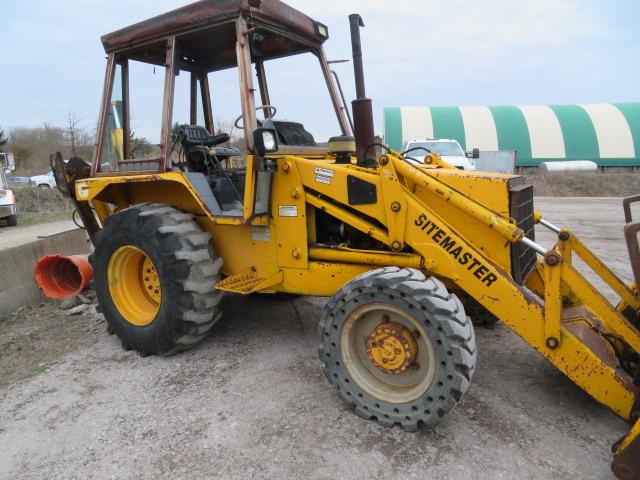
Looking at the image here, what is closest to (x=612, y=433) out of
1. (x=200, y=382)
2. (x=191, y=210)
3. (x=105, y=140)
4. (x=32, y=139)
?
(x=200, y=382)

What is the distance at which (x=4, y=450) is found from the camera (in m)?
2.75

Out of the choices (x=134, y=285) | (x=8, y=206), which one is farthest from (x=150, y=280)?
(x=8, y=206)

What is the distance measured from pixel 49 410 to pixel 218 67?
3.10 m

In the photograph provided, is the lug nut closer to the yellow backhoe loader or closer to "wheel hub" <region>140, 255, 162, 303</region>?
the yellow backhoe loader

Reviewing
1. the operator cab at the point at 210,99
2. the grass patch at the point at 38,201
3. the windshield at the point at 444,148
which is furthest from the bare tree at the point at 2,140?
the operator cab at the point at 210,99

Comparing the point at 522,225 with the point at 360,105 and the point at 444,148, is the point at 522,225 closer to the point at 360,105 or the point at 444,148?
the point at 360,105

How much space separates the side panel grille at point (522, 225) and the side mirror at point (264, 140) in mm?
1585

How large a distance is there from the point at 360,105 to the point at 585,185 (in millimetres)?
19615

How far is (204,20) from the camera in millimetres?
3506

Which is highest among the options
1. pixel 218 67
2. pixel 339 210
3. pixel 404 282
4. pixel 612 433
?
pixel 218 67

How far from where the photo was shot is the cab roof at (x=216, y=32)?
3447 millimetres

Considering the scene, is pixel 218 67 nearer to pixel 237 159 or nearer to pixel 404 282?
pixel 237 159

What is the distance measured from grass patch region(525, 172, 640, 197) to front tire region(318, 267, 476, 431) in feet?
58.1

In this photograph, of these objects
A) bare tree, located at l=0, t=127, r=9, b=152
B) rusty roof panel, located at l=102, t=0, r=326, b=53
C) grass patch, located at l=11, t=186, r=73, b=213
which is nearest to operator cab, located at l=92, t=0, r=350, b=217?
rusty roof panel, located at l=102, t=0, r=326, b=53
